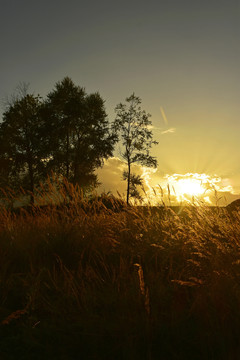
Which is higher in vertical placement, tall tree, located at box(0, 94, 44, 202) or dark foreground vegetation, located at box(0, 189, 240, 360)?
tall tree, located at box(0, 94, 44, 202)

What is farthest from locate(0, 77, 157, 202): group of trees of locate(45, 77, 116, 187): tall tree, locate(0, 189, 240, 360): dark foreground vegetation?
locate(0, 189, 240, 360): dark foreground vegetation

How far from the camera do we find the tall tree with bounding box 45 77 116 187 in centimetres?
2372

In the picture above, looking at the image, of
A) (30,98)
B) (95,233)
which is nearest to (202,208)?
(95,233)

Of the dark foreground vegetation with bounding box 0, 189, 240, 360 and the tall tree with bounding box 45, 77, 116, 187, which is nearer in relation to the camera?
the dark foreground vegetation with bounding box 0, 189, 240, 360

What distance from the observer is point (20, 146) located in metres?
24.6

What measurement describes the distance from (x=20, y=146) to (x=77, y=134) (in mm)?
4761

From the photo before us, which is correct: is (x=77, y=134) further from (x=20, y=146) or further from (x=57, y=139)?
(x=20, y=146)

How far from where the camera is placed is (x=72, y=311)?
283 centimetres

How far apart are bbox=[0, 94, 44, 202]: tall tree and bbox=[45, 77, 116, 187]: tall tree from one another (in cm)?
139

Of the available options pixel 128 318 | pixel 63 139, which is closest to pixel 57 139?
pixel 63 139

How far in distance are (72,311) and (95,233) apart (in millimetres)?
2243

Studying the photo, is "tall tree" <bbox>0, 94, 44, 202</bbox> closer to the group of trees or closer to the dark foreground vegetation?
the group of trees

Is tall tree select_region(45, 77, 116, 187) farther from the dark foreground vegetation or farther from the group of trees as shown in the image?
the dark foreground vegetation

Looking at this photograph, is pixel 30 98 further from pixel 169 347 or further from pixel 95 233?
pixel 169 347
